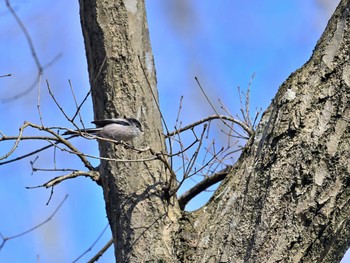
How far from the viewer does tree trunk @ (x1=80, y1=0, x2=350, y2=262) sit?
2111mm

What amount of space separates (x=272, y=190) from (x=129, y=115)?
869mm

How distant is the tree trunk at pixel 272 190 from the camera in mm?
2111

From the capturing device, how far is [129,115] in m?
2.77

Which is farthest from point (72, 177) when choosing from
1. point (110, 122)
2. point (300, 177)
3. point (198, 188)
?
point (300, 177)

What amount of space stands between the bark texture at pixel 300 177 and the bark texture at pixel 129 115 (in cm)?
30

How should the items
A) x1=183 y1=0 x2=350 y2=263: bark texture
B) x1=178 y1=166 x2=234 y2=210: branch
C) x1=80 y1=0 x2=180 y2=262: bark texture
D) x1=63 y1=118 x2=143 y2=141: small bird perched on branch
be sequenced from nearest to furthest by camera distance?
x1=183 y1=0 x2=350 y2=263: bark texture < x1=80 y1=0 x2=180 y2=262: bark texture < x1=63 y1=118 x2=143 y2=141: small bird perched on branch < x1=178 y1=166 x2=234 y2=210: branch

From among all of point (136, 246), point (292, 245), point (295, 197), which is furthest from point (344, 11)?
point (136, 246)

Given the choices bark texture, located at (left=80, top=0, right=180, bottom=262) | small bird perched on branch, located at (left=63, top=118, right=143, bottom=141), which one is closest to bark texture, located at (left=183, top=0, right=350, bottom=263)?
bark texture, located at (left=80, top=0, right=180, bottom=262)

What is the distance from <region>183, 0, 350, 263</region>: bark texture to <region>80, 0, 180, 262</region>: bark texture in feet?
1.00

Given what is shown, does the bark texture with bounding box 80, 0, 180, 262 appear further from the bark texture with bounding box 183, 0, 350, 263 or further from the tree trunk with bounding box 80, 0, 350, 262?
the bark texture with bounding box 183, 0, 350, 263

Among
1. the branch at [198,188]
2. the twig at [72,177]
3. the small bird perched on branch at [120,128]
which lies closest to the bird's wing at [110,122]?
the small bird perched on branch at [120,128]

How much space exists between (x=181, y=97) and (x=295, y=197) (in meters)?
1.22

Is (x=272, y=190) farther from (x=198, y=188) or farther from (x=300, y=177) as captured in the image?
(x=198, y=188)

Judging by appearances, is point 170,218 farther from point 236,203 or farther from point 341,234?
point 341,234
